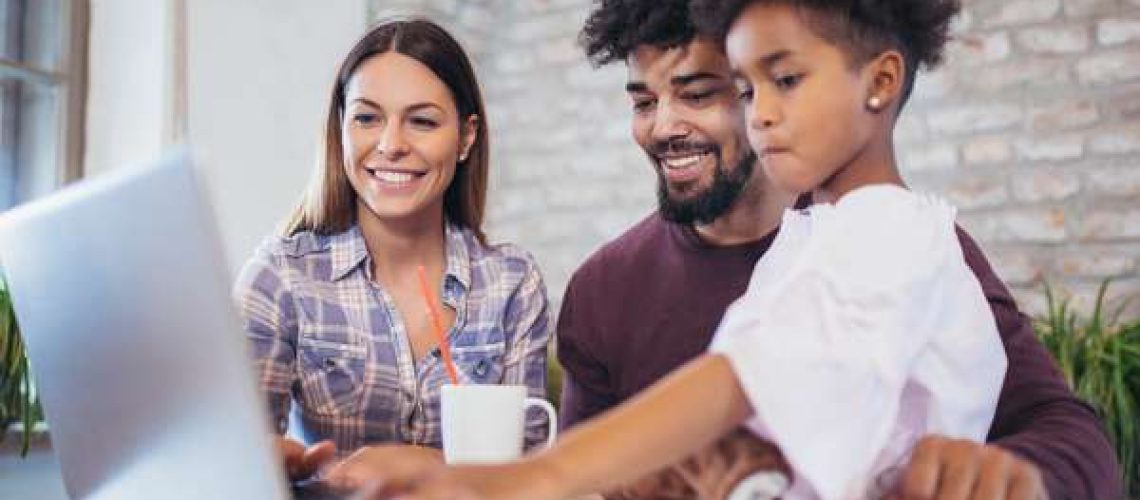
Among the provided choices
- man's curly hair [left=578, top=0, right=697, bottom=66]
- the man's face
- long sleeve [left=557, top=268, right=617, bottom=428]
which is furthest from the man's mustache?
long sleeve [left=557, top=268, right=617, bottom=428]

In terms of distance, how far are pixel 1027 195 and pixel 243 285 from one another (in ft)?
6.58

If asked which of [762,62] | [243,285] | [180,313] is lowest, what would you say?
[243,285]

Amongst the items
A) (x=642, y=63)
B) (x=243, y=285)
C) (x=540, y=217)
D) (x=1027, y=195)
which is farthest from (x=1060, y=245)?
(x=243, y=285)

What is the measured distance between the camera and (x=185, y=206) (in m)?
0.60

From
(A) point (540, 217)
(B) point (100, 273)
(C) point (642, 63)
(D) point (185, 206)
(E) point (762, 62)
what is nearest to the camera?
(D) point (185, 206)

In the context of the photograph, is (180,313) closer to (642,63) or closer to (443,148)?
(642,63)

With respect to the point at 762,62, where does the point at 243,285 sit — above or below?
below

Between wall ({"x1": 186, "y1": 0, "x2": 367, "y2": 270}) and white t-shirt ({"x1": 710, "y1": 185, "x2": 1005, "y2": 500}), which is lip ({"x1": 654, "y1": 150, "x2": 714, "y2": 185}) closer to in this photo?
white t-shirt ({"x1": 710, "y1": 185, "x2": 1005, "y2": 500})

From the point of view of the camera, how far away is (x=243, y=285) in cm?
139

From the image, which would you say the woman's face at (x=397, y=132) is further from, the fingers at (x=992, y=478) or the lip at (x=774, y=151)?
the fingers at (x=992, y=478)

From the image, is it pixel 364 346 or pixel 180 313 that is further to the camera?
pixel 364 346

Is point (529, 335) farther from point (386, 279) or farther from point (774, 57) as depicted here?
point (774, 57)

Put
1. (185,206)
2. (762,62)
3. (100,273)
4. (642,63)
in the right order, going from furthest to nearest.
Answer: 1. (642,63)
2. (762,62)
3. (100,273)
4. (185,206)

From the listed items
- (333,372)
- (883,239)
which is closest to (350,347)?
(333,372)
